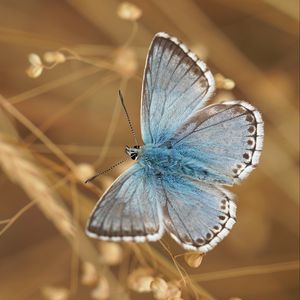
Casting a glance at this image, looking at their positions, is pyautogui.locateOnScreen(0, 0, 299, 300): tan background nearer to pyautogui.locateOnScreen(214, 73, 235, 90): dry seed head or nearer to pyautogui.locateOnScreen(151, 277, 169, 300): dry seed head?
pyautogui.locateOnScreen(214, 73, 235, 90): dry seed head

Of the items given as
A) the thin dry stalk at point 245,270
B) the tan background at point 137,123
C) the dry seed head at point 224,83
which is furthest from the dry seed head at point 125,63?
the thin dry stalk at point 245,270


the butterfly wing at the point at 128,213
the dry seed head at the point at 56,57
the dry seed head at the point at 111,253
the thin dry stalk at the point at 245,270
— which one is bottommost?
the thin dry stalk at the point at 245,270

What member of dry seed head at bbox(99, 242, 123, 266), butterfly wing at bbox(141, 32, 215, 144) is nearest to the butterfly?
butterfly wing at bbox(141, 32, 215, 144)

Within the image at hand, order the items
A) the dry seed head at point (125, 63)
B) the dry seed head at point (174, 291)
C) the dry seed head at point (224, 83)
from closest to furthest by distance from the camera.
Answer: the dry seed head at point (174, 291) → the dry seed head at point (224, 83) → the dry seed head at point (125, 63)

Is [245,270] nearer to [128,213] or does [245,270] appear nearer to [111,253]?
[111,253]

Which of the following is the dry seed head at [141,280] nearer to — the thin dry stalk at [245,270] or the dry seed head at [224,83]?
the thin dry stalk at [245,270]

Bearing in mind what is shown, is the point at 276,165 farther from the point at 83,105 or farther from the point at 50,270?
the point at 50,270
